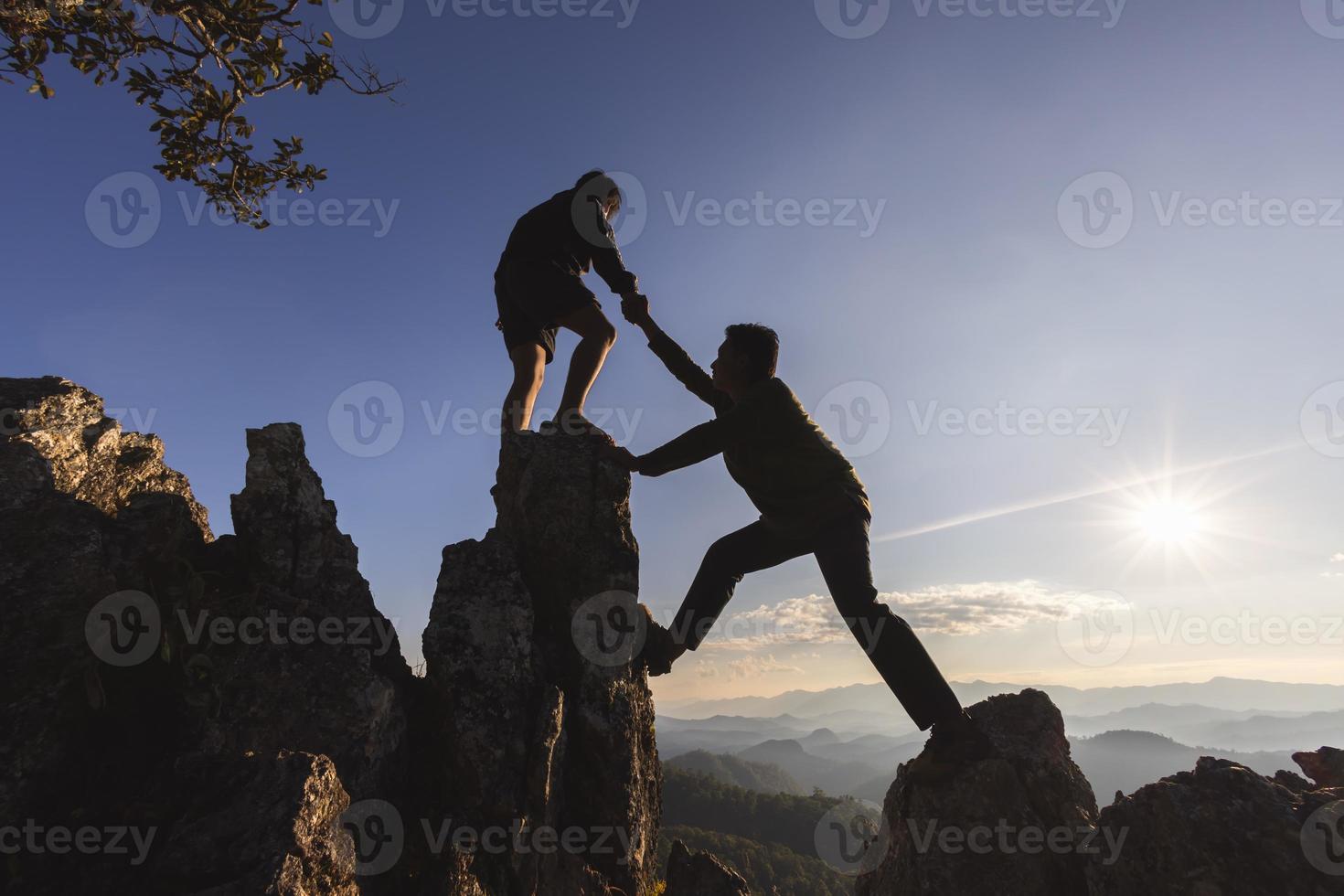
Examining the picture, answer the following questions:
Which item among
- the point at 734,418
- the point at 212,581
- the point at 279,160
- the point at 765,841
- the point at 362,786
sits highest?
the point at 279,160

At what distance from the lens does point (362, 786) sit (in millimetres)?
5594

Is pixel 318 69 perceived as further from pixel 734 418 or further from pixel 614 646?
pixel 614 646

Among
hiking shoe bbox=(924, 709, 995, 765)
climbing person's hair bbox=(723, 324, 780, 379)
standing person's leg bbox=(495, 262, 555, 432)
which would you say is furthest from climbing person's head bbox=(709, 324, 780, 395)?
hiking shoe bbox=(924, 709, 995, 765)

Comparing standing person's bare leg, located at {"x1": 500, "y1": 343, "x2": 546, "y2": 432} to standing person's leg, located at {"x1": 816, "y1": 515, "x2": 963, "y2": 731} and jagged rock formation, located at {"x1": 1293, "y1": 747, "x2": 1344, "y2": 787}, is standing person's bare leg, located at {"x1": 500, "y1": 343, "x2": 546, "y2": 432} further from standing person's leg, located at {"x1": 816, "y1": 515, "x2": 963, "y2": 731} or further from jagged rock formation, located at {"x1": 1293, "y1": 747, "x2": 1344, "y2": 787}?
jagged rock formation, located at {"x1": 1293, "y1": 747, "x2": 1344, "y2": 787}

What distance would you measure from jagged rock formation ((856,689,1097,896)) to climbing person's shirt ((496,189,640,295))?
22.6 ft

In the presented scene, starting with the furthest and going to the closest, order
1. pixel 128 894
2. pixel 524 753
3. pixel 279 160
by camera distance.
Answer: pixel 279 160 → pixel 524 753 → pixel 128 894

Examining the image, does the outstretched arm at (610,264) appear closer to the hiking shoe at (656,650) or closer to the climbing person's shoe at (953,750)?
the hiking shoe at (656,650)

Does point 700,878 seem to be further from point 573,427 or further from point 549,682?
point 573,427

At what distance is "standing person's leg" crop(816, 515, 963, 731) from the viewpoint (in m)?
6.00

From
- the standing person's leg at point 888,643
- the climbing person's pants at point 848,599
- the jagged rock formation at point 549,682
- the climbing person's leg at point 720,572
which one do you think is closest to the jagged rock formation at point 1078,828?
the standing person's leg at point 888,643

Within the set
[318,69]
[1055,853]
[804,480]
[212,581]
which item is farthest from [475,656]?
[318,69]

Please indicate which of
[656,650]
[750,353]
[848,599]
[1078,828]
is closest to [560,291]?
[750,353]

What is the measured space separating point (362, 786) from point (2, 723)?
2.59 m

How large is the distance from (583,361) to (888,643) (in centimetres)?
498
